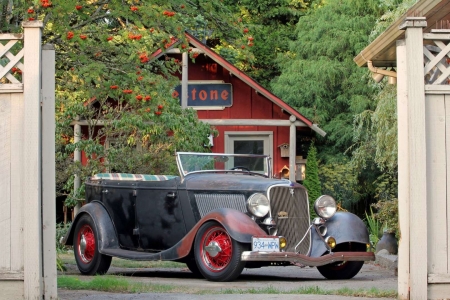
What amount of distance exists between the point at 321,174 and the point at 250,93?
366 cm

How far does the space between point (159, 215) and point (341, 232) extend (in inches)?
95.2

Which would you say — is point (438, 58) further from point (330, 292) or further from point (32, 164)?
point (32, 164)

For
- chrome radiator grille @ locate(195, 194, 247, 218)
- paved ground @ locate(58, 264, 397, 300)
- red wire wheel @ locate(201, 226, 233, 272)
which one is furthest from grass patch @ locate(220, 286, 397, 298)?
chrome radiator grille @ locate(195, 194, 247, 218)

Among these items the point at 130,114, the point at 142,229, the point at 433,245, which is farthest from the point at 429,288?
the point at 130,114

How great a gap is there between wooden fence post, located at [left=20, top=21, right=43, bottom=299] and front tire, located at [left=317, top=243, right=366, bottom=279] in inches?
187

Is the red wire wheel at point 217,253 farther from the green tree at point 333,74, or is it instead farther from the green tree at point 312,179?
the green tree at point 333,74

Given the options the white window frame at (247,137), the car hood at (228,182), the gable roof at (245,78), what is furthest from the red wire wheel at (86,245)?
the white window frame at (247,137)

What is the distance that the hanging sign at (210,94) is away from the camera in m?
23.6

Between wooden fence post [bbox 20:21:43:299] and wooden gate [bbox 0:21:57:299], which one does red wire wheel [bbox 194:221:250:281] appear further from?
wooden fence post [bbox 20:21:43:299]

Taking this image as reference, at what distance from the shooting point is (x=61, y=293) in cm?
818

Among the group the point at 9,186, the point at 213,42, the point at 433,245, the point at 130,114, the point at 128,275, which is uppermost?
the point at 213,42

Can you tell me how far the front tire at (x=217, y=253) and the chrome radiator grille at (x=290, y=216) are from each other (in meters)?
0.73

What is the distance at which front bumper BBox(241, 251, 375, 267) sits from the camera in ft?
32.2

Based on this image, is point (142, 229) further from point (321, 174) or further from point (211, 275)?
point (321, 174)
